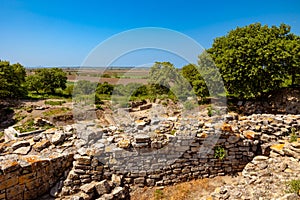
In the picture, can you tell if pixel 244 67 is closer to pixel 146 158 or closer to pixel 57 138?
pixel 146 158

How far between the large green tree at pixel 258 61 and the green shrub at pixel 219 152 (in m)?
8.31

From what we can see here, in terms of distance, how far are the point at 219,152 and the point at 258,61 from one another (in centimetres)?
948

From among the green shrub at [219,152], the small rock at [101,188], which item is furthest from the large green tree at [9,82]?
the green shrub at [219,152]

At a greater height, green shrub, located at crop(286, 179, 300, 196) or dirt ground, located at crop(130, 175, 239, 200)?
green shrub, located at crop(286, 179, 300, 196)

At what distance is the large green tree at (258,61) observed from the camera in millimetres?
13500

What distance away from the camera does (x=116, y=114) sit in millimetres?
16609

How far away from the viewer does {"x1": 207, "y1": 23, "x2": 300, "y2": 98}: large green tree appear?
13.5 m

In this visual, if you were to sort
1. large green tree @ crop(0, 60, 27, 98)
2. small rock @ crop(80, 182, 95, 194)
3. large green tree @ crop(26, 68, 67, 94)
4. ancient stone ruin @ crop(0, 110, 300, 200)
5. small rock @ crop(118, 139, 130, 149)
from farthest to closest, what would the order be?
1. large green tree @ crop(26, 68, 67, 94)
2. large green tree @ crop(0, 60, 27, 98)
3. small rock @ crop(118, 139, 130, 149)
4. small rock @ crop(80, 182, 95, 194)
5. ancient stone ruin @ crop(0, 110, 300, 200)

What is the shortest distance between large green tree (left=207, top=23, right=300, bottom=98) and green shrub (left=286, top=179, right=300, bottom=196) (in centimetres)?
1019

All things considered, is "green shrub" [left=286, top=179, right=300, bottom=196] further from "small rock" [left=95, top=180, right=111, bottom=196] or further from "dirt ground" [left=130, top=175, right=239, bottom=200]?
"small rock" [left=95, top=180, right=111, bottom=196]

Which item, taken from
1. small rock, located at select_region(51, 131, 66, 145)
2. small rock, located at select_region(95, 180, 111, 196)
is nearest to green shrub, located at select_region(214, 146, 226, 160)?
small rock, located at select_region(95, 180, 111, 196)

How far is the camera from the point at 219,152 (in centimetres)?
672

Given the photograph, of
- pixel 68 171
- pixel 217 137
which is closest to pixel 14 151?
pixel 68 171

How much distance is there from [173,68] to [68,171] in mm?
15838
